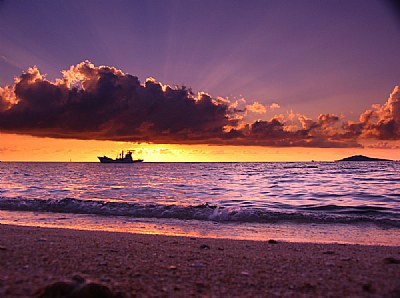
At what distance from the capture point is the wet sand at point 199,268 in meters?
4.34

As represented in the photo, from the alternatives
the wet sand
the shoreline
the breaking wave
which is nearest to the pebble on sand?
the wet sand

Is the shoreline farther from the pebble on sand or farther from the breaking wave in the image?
the pebble on sand

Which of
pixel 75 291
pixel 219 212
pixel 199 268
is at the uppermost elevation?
pixel 75 291

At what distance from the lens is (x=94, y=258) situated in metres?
5.95

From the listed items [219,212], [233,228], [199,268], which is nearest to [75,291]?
[199,268]

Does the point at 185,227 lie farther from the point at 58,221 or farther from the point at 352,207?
the point at 352,207

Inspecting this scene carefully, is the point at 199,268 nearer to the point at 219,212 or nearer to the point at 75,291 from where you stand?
the point at 75,291

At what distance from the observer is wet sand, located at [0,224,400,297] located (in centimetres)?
434

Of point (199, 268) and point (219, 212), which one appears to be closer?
point (199, 268)

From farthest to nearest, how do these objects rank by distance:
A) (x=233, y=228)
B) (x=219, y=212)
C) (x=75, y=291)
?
(x=219, y=212)
(x=233, y=228)
(x=75, y=291)

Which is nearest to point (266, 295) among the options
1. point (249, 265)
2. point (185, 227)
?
point (249, 265)

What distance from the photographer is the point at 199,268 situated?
5.60m

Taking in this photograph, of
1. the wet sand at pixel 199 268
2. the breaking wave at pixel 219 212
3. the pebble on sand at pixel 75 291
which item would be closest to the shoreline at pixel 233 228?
the breaking wave at pixel 219 212

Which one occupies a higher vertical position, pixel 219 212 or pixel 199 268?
pixel 199 268
